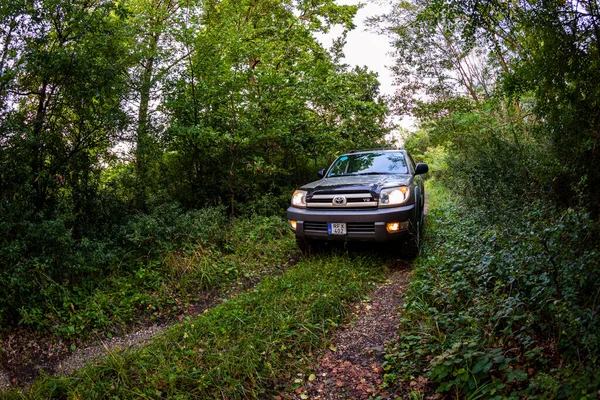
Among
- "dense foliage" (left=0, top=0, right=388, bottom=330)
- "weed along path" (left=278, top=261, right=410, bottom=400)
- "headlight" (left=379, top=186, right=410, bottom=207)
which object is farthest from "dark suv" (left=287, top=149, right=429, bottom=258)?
"dense foliage" (left=0, top=0, right=388, bottom=330)

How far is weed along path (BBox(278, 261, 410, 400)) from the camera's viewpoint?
249cm

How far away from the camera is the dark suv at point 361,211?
14.7ft

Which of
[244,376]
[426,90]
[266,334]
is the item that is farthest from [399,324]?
[426,90]

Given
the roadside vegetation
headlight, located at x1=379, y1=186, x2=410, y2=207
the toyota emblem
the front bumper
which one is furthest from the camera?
the toyota emblem

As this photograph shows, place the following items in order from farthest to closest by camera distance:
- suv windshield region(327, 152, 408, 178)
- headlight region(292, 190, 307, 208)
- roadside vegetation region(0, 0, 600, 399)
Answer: suv windshield region(327, 152, 408, 178)
headlight region(292, 190, 307, 208)
roadside vegetation region(0, 0, 600, 399)

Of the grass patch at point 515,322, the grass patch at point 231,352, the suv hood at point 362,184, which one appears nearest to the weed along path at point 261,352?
the grass patch at point 231,352

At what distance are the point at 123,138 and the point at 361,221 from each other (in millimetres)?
4043

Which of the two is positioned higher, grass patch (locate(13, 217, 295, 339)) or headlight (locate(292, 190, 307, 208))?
headlight (locate(292, 190, 307, 208))

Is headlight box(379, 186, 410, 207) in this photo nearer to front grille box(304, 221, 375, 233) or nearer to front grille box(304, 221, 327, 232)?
front grille box(304, 221, 375, 233)

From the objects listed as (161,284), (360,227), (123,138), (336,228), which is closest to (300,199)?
(336,228)

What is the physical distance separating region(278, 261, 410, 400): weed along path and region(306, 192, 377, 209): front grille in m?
1.27

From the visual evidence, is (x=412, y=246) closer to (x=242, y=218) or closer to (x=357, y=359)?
(x=357, y=359)

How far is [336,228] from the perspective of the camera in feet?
15.3

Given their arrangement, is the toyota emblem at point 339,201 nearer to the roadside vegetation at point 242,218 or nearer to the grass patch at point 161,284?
the roadside vegetation at point 242,218
